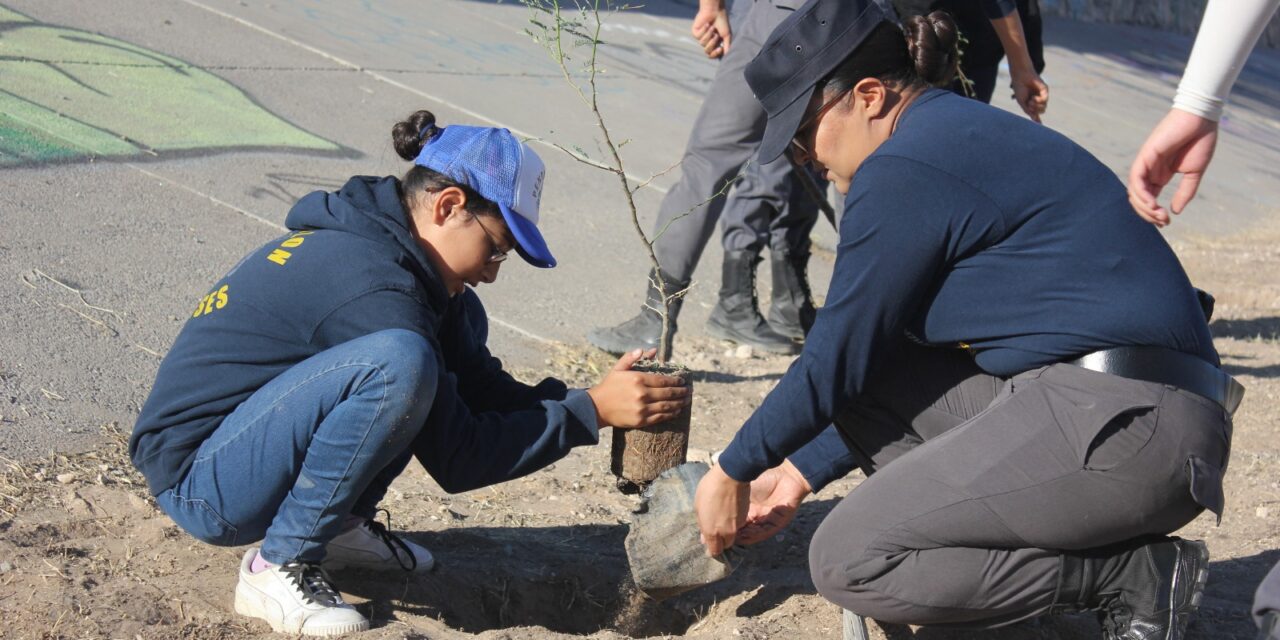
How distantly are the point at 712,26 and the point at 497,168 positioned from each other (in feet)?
7.81

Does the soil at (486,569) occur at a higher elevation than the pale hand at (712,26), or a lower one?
lower

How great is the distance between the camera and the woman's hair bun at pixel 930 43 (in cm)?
251

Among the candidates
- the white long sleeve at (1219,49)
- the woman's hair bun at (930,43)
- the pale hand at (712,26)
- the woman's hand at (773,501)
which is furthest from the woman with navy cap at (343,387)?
the pale hand at (712,26)

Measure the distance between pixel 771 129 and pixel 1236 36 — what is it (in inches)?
35.3

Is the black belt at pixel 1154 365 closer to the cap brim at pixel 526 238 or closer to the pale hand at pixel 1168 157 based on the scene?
the pale hand at pixel 1168 157

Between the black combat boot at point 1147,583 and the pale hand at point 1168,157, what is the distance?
675 millimetres

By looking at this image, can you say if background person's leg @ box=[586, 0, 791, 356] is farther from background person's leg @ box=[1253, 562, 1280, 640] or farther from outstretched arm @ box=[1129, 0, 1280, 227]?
background person's leg @ box=[1253, 562, 1280, 640]

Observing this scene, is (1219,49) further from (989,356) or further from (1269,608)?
(1269,608)

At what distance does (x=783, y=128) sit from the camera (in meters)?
2.55

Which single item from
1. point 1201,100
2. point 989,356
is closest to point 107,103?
point 989,356

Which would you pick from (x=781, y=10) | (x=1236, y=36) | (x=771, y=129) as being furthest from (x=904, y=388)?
(x=781, y=10)

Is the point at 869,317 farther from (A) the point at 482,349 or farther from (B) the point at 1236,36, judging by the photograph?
(A) the point at 482,349

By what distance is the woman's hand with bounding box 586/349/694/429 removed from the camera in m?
2.80

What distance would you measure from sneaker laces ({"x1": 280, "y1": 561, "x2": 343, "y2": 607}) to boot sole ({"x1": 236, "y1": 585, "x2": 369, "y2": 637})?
2.2 inches
